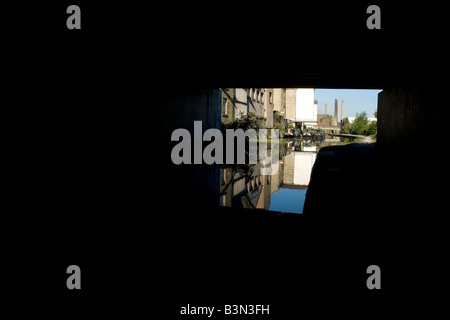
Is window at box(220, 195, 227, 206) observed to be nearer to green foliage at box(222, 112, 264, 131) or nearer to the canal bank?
the canal bank

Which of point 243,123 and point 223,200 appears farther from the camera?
point 243,123

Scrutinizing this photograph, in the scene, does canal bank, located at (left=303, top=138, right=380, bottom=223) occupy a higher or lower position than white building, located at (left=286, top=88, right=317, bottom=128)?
lower

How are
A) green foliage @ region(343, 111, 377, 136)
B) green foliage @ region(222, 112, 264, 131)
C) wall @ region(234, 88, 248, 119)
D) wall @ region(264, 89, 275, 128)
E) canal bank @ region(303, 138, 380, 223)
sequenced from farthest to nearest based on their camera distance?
green foliage @ region(343, 111, 377, 136) → wall @ region(264, 89, 275, 128) → wall @ region(234, 88, 248, 119) → green foliage @ region(222, 112, 264, 131) → canal bank @ region(303, 138, 380, 223)

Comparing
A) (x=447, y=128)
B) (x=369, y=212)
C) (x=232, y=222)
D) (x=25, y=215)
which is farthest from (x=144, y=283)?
(x=447, y=128)

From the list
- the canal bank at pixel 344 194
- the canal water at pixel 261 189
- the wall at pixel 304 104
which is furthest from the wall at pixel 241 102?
the wall at pixel 304 104

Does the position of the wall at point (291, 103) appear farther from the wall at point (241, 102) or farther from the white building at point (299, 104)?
the wall at point (241, 102)

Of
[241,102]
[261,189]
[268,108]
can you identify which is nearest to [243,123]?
[241,102]

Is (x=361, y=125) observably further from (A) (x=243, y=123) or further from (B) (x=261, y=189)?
(B) (x=261, y=189)

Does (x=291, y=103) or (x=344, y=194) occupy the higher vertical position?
(x=291, y=103)

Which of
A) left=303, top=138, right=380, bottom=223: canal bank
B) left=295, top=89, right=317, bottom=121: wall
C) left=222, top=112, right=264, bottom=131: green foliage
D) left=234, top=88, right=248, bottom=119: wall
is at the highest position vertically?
left=295, top=89, right=317, bottom=121: wall

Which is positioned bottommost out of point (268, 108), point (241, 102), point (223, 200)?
point (223, 200)

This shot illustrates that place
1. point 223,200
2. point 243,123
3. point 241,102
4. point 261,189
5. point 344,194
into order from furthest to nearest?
point 241,102 → point 243,123 → point 261,189 → point 223,200 → point 344,194

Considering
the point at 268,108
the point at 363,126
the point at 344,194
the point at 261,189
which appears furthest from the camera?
the point at 363,126

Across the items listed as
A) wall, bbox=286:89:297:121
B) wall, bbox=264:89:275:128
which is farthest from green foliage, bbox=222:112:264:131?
wall, bbox=286:89:297:121
